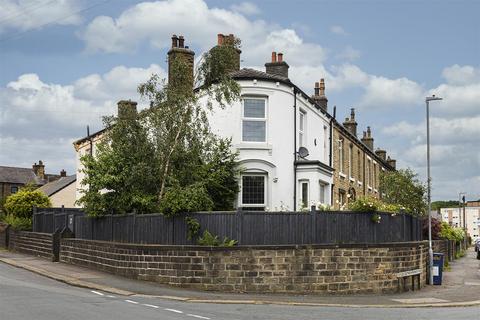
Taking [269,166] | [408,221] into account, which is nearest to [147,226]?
[269,166]

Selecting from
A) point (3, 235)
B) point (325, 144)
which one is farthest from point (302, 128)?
point (3, 235)

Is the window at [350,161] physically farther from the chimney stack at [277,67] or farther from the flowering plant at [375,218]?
the flowering plant at [375,218]

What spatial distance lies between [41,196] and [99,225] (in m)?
13.7

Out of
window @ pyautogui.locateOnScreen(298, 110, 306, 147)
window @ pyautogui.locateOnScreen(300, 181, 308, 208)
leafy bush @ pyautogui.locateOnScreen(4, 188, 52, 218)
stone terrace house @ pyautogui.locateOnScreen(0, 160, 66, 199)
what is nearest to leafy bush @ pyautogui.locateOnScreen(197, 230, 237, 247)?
window @ pyautogui.locateOnScreen(300, 181, 308, 208)

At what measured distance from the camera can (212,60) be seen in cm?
2280

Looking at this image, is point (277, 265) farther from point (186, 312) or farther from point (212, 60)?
point (212, 60)

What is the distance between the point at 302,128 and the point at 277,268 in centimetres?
1015

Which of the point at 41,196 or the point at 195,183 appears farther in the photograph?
the point at 41,196

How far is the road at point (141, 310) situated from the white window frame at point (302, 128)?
11.5 m

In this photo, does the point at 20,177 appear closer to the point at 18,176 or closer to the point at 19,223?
the point at 18,176

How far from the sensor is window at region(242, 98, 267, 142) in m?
24.9

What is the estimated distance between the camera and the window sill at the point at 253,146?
80.3ft

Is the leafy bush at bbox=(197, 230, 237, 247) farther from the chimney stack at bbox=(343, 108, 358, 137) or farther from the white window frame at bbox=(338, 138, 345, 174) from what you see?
the chimney stack at bbox=(343, 108, 358, 137)

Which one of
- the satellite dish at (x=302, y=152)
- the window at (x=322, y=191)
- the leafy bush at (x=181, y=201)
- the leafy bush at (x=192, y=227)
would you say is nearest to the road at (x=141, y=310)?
the leafy bush at (x=192, y=227)
